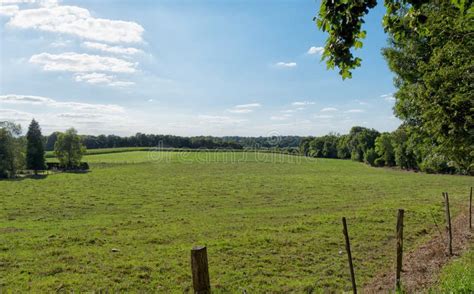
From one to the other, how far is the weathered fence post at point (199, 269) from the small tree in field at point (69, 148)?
239 ft

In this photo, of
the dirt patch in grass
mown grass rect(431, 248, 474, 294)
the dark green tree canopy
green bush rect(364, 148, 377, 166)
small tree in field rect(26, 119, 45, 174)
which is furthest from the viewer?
green bush rect(364, 148, 377, 166)

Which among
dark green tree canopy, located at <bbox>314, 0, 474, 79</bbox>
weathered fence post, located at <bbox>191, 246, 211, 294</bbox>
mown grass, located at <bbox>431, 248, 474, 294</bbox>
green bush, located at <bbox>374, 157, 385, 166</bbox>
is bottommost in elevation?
green bush, located at <bbox>374, 157, 385, 166</bbox>

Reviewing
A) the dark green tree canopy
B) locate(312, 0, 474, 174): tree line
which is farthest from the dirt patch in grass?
the dark green tree canopy

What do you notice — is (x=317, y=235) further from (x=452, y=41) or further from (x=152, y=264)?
(x=452, y=41)

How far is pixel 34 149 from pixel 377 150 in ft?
259

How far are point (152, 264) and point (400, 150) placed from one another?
6720 cm

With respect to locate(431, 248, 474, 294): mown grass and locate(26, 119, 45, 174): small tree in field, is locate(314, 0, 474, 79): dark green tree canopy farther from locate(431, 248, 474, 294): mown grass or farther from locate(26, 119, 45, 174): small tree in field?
locate(26, 119, 45, 174): small tree in field

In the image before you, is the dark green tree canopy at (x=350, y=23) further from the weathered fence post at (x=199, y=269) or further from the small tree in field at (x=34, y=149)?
the small tree in field at (x=34, y=149)

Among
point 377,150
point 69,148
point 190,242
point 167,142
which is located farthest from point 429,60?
point 167,142

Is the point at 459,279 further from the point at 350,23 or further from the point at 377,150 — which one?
the point at 377,150

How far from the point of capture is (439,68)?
10086 mm

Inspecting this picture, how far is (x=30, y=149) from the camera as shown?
6269 centimetres

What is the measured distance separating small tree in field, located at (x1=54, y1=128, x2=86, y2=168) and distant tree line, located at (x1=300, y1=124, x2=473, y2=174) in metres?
62.0

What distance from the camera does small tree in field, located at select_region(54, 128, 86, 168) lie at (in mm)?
66375
